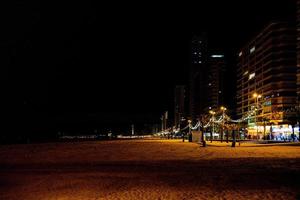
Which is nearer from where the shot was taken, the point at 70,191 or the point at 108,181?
the point at 70,191

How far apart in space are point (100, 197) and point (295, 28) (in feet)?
380

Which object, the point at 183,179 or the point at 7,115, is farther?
the point at 7,115

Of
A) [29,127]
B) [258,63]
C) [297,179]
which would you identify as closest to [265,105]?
[258,63]

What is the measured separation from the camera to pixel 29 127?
120 metres

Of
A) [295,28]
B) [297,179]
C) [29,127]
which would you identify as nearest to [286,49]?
[295,28]

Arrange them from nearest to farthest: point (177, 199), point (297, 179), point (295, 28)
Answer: point (177, 199), point (297, 179), point (295, 28)

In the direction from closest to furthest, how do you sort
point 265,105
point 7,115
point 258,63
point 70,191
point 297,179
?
point 70,191 < point 297,179 < point 7,115 < point 265,105 < point 258,63

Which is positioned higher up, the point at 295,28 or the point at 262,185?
the point at 295,28

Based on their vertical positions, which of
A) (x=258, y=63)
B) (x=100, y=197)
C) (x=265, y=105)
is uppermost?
(x=258, y=63)

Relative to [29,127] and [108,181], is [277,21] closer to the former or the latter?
[29,127]

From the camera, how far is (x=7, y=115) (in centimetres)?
10612

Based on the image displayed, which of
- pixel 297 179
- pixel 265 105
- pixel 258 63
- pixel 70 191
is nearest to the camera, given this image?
pixel 70 191

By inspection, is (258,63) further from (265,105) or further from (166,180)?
(166,180)

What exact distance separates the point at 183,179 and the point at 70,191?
4227mm
